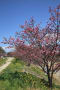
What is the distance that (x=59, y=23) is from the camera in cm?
801

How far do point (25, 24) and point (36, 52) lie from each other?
76.4 inches

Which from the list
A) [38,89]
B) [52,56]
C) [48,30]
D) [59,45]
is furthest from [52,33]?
[38,89]

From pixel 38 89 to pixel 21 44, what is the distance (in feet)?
9.38

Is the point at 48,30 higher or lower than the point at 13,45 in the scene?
higher

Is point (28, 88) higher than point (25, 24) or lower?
lower

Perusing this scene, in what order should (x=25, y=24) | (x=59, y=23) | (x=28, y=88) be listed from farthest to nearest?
(x=25, y=24), (x=59, y=23), (x=28, y=88)

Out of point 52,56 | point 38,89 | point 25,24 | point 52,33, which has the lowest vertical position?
point 38,89

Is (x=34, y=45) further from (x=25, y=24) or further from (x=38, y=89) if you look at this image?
(x=38, y=89)

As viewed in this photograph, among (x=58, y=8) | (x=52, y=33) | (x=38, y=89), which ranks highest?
(x=58, y=8)

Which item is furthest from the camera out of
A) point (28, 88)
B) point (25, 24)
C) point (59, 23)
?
point (25, 24)

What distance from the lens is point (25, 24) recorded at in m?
8.53

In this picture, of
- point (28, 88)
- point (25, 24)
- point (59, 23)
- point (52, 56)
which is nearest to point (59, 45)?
point (52, 56)

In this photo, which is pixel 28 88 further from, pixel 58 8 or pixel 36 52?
pixel 58 8

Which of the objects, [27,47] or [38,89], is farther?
[27,47]
